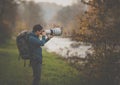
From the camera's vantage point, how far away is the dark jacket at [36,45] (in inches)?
484

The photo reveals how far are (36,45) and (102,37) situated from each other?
2881mm

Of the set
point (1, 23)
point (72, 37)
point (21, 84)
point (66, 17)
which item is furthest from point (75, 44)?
point (66, 17)

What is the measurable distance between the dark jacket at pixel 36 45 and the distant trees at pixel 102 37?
8.13 ft

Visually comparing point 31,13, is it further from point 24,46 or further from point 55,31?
point 24,46

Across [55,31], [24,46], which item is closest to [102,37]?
[55,31]

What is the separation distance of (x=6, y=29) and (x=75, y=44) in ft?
120

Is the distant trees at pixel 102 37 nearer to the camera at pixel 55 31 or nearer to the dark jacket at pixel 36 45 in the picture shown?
the camera at pixel 55 31

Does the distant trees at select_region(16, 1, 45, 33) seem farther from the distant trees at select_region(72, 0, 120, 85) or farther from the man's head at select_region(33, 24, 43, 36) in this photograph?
the man's head at select_region(33, 24, 43, 36)

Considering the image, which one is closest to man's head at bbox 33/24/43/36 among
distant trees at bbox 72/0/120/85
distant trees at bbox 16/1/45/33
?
distant trees at bbox 72/0/120/85

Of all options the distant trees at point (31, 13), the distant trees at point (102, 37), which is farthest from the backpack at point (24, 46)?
the distant trees at point (31, 13)

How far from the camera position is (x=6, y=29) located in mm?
51156

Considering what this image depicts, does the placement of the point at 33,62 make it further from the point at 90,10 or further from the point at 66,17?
the point at 66,17

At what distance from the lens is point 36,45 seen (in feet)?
40.5

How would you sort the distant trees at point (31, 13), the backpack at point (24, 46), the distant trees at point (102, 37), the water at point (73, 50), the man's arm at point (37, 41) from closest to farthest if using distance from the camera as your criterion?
1. the man's arm at point (37, 41)
2. the backpack at point (24, 46)
3. the distant trees at point (102, 37)
4. the water at point (73, 50)
5. the distant trees at point (31, 13)
